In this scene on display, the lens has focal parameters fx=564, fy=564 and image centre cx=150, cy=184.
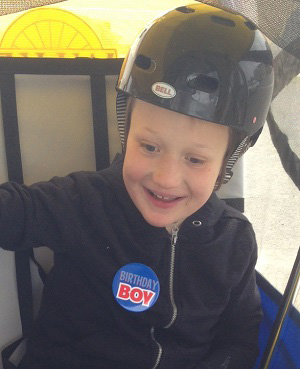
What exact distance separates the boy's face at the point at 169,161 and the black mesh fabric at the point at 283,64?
0.10 metres

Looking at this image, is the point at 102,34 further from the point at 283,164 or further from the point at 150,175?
the point at 283,164

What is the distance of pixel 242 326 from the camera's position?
42.3 inches

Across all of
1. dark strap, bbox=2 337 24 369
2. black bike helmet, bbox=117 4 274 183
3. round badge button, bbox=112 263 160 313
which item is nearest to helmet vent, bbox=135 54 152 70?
black bike helmet, bbox=117 4 274 183

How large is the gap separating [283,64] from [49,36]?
17.3 inches

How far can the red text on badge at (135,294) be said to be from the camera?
100 centimetres

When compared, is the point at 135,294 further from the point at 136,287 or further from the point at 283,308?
the point at 283,308

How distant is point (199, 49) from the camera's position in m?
0.89

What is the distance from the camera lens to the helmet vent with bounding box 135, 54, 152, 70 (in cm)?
92

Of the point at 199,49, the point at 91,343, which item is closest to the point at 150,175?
the point at 199,49

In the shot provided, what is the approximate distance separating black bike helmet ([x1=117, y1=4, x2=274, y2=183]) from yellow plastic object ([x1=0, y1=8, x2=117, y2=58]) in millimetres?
155

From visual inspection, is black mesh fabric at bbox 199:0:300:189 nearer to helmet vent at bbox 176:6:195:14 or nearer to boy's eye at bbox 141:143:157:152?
helmet vent at bbox 176:6:195:14

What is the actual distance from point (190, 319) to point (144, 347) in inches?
3.8

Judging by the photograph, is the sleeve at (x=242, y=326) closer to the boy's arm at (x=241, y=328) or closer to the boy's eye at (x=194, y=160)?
the boy's arm at (x=241, y=328)

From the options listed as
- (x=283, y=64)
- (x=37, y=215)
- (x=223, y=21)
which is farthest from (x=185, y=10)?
(x=37, y=215)
